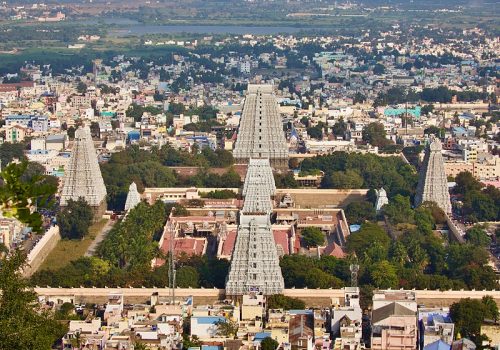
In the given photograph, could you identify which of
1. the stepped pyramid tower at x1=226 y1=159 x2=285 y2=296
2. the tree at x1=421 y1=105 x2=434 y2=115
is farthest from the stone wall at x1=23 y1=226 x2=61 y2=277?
the tree at x1=421 y1=105 x2=434 y2=115

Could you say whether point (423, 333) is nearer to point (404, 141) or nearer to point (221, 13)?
point (404, 141)

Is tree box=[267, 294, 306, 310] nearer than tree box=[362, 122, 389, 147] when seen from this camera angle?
Yes

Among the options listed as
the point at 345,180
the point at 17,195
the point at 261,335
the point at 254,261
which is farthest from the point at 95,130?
the point at 17,195

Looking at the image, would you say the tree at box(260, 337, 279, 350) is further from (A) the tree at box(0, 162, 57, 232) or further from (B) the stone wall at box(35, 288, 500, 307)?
(A) the tree at box(0, 162, 57, 232)

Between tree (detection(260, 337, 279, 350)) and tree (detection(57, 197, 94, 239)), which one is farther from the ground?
tree (detection(260, 337, 279, 350))

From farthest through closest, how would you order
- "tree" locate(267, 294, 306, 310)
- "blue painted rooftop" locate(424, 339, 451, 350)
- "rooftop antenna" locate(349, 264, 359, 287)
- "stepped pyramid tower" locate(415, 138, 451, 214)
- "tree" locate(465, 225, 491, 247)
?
"stepped pyramid tower" locate(415, 138, 451, 214) < "tree" locate(465, 225, 491, 247) < "rooftop antenna" locate(349, 264, 359, 287) < "tree" locate(267, 294, 306, 310) < "blue painted rooftop" locate(424, 339, 451, 350)

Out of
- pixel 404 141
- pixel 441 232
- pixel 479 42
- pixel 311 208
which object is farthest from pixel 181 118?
pixel 479 42

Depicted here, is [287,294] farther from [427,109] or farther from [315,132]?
[427,109]

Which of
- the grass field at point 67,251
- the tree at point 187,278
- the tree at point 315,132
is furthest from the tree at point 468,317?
the tree at point 315,132
